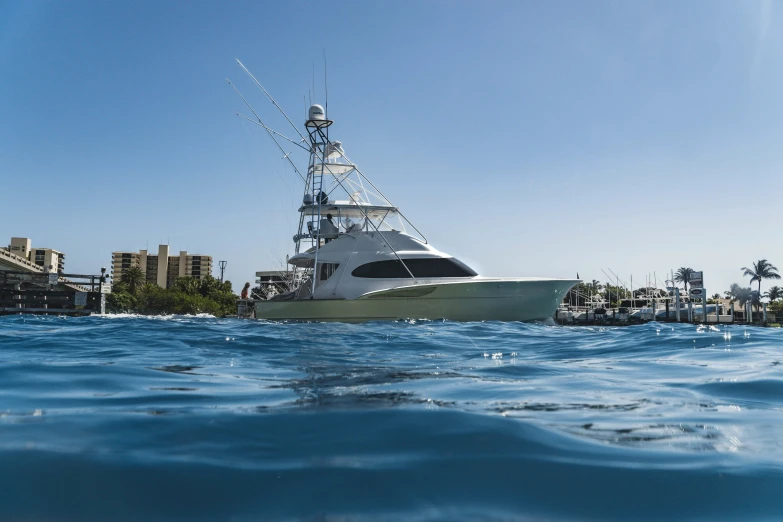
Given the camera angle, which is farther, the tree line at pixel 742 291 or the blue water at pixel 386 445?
the tree line at pixel 742 291

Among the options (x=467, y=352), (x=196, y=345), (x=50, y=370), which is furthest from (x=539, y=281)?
(x=50, y=370)

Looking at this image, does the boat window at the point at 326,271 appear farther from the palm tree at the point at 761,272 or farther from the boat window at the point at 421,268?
the palm tree at the point at 761,272

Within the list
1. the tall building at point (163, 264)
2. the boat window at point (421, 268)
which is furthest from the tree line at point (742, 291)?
the tall building at point (163, 264)

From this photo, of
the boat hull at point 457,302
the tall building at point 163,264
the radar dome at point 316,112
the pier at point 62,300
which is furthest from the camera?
the tall building at point 163,264

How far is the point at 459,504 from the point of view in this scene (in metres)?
1.34

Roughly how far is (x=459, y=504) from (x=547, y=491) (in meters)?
0.28

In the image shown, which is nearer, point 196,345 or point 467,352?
point 467,352

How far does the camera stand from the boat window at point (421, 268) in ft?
53.1

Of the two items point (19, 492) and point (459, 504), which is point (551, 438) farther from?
point (19, 492)

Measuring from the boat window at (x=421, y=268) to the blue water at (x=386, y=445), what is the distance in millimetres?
12431

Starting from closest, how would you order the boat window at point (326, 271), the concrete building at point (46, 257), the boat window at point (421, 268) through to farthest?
the boat window at point (421, 268)
the boat window at point (326, 271)
the concrete building at point (46, 257)

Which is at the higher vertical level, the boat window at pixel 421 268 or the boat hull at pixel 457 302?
the boat window at pixel 421 268

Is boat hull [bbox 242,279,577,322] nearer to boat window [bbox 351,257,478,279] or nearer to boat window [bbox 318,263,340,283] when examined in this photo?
boat window [bbox 351,257,478,279]

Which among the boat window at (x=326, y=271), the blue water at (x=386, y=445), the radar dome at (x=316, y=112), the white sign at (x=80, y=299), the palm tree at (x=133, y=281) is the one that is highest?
the radar dome at (x=316, y=112)
